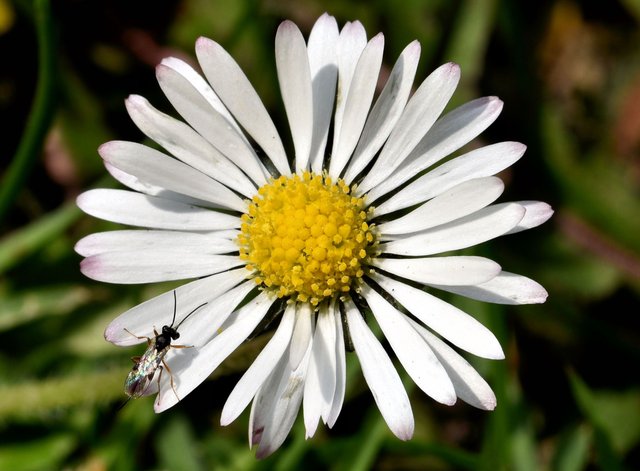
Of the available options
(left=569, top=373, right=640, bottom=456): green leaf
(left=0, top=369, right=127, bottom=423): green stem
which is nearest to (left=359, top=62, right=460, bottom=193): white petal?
(left=0, top=369, right=127, bottom=423): green stem

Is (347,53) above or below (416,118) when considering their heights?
above

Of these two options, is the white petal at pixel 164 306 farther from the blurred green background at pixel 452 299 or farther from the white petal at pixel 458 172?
the blurred green background at pixel 452 299

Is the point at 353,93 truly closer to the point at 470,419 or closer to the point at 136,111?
the point at 136,111

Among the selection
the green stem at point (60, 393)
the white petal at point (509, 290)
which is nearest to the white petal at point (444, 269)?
the white petal at point (509, 290)

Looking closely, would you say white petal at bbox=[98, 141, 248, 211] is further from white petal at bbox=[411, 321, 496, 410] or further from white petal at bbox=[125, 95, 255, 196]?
white petal at bbox=[411, 321, 496, 410]

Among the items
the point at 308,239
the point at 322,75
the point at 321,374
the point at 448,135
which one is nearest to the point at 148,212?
the point at 308,239

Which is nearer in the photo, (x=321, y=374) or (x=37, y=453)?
(x=321, y=374)

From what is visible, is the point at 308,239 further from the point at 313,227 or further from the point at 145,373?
the point at 145,373
